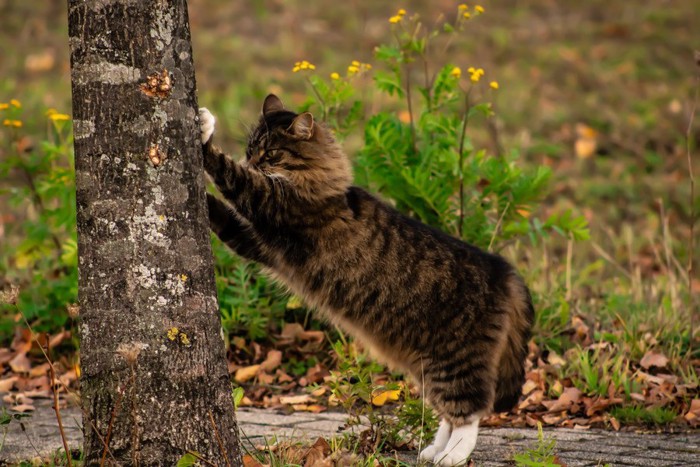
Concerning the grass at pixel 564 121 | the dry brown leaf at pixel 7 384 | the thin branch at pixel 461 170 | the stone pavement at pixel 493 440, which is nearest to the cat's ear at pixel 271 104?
the grass at pixel 564 121

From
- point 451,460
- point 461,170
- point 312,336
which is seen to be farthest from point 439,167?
point 451,460

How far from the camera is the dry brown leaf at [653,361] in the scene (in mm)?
5125

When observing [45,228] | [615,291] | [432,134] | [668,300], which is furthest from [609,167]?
[45,228]

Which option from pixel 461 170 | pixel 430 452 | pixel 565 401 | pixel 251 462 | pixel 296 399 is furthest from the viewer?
pixel 461 170

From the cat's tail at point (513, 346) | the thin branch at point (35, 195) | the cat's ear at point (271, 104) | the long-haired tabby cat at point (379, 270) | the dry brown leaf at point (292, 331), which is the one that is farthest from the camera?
the thin branch at point (35, 195)

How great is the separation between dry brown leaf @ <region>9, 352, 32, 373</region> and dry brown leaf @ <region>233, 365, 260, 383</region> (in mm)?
1270

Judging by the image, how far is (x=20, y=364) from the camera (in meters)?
5.44

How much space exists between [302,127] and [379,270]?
776 mm

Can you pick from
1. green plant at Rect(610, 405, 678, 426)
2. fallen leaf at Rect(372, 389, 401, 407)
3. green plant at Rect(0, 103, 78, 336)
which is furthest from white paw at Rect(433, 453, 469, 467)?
green plant at Rect(0, 103, 78, 336)

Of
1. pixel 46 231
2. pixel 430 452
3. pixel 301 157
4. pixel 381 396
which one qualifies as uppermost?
pixel 301 157

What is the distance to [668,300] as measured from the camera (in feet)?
18.8

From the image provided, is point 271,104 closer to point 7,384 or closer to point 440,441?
point 440,441

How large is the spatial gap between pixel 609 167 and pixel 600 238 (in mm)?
1801

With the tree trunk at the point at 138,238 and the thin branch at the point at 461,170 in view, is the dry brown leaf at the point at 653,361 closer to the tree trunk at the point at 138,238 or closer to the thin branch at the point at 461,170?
the thin branch at the point at 461,170
